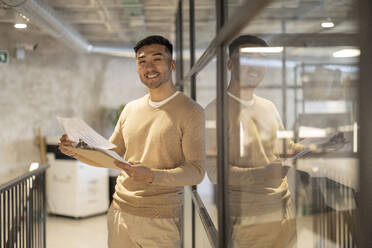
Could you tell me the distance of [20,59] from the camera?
5922 millimetres

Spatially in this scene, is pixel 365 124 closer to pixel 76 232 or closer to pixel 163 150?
pixel 163 150

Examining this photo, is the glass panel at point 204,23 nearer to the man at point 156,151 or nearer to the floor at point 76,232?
the man at point 156,151

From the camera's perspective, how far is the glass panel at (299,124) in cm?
53

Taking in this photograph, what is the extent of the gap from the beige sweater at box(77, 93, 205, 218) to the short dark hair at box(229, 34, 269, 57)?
561 mm

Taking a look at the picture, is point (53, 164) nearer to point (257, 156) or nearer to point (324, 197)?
point (257, 156)

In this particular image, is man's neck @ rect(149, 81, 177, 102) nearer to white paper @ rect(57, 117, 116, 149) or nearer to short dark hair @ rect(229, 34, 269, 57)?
white paper @ rect(57, 117, 116, 149)

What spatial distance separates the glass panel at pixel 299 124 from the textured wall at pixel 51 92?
5262 mm

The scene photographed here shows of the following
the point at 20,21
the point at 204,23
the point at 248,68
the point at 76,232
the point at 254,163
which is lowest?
the point at 76,232

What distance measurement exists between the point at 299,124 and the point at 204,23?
1.47 meters

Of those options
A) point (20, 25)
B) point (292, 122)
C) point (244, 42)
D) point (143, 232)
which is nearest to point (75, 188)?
point (20, 25)

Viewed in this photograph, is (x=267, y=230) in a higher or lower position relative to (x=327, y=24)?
lower

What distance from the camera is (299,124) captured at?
69 centimetres

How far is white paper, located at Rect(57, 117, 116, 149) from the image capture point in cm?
156

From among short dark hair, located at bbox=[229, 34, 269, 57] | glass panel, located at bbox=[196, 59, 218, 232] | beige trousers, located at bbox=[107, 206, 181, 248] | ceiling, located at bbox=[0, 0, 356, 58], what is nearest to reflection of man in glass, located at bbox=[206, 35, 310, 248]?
short dark hair, located at bbox=[229, 34, 269, 57]
